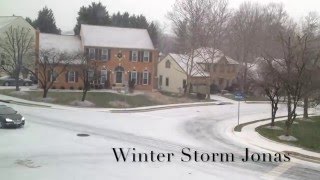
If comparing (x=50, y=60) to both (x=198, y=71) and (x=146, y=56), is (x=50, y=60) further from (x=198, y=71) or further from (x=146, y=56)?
(x=198, y=71)

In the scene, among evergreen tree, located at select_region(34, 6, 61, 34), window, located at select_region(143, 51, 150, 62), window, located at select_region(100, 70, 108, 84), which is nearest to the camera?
evergreen tree, located at select_region(34, 6, 61, 34)

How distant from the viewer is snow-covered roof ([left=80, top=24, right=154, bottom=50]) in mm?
50209

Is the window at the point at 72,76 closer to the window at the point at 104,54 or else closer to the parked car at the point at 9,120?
the window at the point at 104,54

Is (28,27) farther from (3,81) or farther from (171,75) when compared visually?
(171,75)

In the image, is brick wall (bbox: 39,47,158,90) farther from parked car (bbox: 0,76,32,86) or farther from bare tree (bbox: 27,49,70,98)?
parked car (bbox: 0,76,32,86)

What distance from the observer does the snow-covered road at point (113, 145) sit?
16234mm

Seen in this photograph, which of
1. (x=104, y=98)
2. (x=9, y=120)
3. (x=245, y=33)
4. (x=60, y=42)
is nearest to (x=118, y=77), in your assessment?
(x=60, y=42)

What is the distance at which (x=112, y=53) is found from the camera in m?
50.7

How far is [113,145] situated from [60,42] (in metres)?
31.2

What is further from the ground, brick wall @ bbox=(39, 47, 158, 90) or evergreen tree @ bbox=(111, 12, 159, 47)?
evergreen tree @ bbox=(111, 12, 159, 47)

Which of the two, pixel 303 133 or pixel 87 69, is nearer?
Answer: pixel 303 133

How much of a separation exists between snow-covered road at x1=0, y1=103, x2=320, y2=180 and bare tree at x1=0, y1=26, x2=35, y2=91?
320 inches

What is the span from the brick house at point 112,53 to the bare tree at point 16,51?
3.53 meters

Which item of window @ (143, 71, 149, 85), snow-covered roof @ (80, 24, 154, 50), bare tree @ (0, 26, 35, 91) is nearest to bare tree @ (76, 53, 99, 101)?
bare tree @ (0, 26, 35, 91)
